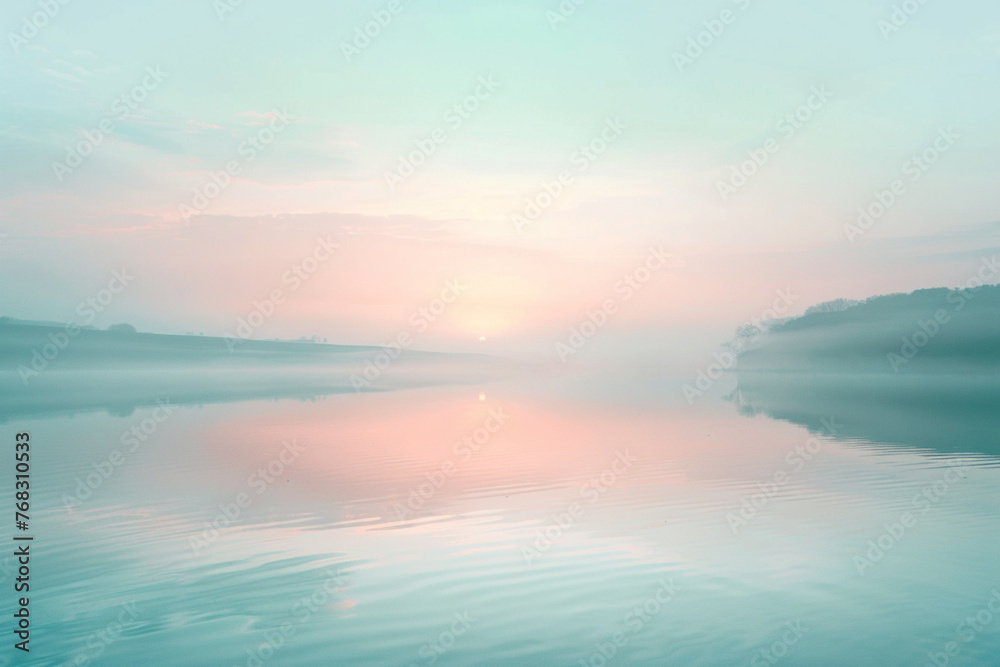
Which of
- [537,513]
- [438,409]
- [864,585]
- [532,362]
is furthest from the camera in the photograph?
[532,362]

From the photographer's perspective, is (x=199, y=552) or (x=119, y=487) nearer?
(x=199, y=552)

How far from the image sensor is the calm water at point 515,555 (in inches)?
251

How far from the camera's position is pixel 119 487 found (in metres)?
13.3

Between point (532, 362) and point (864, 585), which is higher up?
point (532, 362)

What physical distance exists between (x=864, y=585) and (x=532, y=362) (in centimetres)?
11654

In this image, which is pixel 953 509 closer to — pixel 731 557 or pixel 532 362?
pixel 731 557

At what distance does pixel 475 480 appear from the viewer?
14.2 meters

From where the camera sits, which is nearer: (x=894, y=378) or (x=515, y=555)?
(x=515, y=555)

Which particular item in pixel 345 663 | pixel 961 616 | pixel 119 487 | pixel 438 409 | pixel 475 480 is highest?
pixel 438 409

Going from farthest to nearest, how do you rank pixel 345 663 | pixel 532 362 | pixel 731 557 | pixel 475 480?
pixel 532 362 < pixel 475 480 < pixel 731 557 < pixel 345 663

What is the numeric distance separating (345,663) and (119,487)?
30.3 ft

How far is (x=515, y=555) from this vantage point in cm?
902

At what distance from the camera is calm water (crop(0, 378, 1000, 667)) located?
6.38 m

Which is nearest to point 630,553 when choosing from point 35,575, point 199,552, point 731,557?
point 731,557
